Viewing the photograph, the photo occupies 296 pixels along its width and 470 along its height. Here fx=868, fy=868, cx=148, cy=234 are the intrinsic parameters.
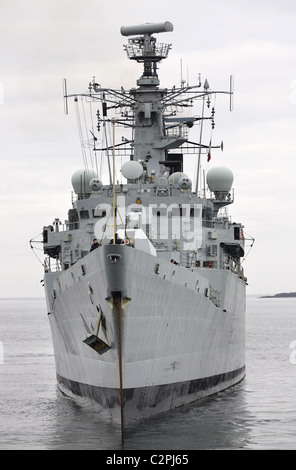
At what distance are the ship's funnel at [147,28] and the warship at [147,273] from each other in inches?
1.6

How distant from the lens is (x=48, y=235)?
96.2 ft

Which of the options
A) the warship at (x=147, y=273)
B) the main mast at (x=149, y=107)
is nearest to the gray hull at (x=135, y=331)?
the warship at (x=147, y=273)

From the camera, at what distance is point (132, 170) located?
28172 millimetres

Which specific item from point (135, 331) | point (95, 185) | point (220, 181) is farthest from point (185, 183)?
point (135, 331)

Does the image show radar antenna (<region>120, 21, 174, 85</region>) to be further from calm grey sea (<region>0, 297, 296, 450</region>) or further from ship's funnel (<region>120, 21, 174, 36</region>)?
calm grey sea (<region>0, 297, 296, 450</region>)

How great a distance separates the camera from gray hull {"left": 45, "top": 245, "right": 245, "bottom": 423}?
19094mm

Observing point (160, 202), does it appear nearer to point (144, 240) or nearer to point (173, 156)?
point (144, 240)

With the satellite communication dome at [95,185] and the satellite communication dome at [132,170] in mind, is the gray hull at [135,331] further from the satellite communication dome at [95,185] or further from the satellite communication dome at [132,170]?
the satellite communication dome at [95,185]

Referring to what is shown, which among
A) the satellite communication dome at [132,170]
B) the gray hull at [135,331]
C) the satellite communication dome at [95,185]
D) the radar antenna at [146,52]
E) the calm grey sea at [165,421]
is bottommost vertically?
the calm grey sea at [165,421]

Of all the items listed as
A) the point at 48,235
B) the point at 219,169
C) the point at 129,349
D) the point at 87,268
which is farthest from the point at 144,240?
the point at 219,169

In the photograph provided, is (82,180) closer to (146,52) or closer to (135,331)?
(146,52)

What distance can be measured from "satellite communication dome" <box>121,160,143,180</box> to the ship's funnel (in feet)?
16.1

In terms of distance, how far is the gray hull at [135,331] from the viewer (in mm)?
19094

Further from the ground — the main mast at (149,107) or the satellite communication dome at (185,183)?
the main mast at (149,107)
